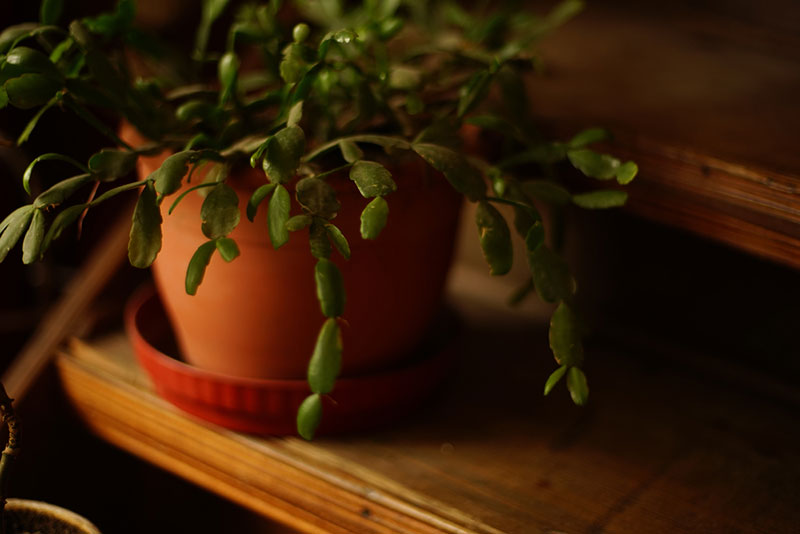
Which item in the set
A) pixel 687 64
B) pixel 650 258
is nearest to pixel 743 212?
pixel 650 258

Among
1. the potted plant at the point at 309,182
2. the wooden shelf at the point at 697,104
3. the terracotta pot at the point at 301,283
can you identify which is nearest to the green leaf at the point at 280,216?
the potted plant at the point at 309,182

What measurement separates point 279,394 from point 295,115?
0.83 ft

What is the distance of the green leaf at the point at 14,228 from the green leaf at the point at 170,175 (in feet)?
0.27

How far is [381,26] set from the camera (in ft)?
2.23

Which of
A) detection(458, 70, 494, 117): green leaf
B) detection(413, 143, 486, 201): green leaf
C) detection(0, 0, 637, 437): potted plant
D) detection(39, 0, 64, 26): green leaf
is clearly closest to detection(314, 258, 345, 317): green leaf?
detection(0, 0, 637, 437): potted plant

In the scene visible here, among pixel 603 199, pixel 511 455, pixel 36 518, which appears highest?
pixel 603 199

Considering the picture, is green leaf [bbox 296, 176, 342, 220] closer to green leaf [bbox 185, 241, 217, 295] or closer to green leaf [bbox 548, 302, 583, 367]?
green leaf [bbox 185, 241, 217, 295]

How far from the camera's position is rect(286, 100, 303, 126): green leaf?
1.86 ft

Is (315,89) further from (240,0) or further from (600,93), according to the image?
(240,0)

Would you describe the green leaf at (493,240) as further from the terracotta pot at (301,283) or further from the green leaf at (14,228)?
the green leaf at (14,228)

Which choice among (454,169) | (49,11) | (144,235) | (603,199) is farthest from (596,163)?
(49,11)

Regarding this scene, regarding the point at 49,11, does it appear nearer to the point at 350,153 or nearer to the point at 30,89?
the point at 30,89

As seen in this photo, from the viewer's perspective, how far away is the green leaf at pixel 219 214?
1.79 feet

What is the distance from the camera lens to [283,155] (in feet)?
1.77
